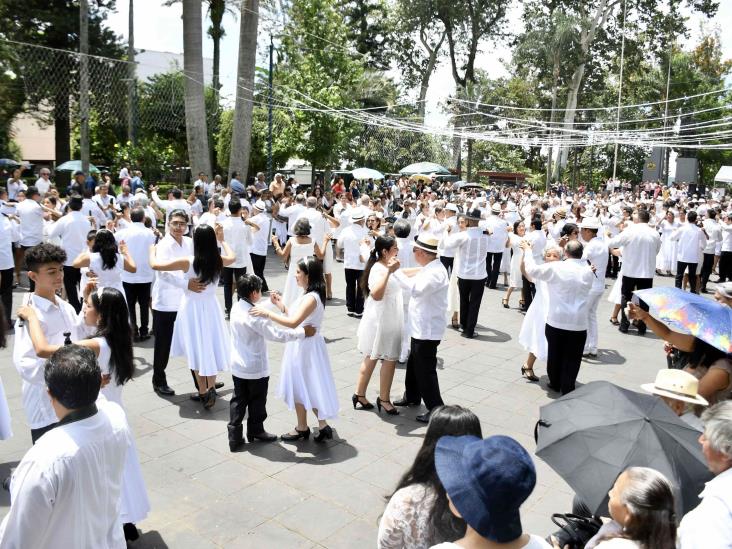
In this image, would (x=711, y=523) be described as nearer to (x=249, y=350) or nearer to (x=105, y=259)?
(x=249, y=350)

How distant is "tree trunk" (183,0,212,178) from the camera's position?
57.8 feet

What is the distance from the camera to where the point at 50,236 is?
966cm

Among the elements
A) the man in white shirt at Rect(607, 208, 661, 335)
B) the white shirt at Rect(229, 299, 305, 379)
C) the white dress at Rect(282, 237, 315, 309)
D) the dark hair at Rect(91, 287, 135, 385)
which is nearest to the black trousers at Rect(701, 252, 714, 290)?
the man in white shirt at Rect(607, 208, 661, 335)

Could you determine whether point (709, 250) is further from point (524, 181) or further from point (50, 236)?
point (524, 181)

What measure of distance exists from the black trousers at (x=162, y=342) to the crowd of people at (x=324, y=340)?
0.9 inches

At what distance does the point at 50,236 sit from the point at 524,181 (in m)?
37.4

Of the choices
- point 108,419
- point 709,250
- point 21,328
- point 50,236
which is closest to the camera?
point 108,419

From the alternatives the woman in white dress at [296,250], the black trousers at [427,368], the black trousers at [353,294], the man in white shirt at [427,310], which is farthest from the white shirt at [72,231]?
the black trousers at [427,368]

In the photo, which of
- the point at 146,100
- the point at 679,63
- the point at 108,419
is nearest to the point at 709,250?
the point at 108,419

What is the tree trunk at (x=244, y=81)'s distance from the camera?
18.4 m

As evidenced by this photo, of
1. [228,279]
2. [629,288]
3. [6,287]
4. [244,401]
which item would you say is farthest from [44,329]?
[629,288]

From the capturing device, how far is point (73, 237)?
948 centimetres

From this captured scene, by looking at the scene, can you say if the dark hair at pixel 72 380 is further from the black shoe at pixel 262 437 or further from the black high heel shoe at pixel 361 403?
the black high heel shoe at pixel 361 403

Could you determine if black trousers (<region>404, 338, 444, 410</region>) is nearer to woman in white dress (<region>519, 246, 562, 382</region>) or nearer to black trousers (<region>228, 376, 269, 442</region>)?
black trousers (<region>228, 376, 269, 442</region>)
